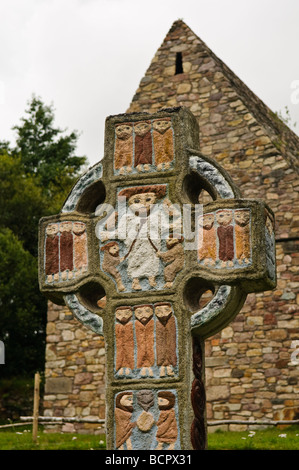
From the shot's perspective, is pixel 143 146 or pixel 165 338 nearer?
pixel 165 338

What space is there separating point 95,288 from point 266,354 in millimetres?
8015

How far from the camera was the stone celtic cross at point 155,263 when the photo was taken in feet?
17.8

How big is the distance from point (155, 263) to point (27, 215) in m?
17.5

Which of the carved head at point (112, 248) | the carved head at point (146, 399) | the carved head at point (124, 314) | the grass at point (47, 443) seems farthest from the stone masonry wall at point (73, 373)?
the carved head at point (146, 399)

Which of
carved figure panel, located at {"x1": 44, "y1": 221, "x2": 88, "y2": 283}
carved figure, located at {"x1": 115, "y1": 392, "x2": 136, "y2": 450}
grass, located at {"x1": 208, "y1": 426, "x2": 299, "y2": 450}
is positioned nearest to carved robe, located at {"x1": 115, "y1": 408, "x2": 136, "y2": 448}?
carved figure, located at {"x1": 115, "y1": 392, "x2": 136, "y2": 450}

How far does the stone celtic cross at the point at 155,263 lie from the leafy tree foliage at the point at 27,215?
1467 centimetres

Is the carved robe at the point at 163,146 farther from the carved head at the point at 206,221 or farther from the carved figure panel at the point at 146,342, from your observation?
the carved figure panel at the point at 146,342

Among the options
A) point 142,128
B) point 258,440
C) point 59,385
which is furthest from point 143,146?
point 59,385

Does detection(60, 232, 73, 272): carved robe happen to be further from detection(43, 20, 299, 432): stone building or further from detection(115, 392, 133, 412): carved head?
detection(43, 20, 299, 432): stone building

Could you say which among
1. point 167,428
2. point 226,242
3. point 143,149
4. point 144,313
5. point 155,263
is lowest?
point 167,428

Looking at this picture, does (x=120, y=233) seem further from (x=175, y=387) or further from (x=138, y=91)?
(x=138, y=91)

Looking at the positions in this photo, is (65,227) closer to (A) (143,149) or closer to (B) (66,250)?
(B) (66,250)

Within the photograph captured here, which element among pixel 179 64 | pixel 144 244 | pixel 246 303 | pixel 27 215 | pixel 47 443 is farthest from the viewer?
pixel 27 215

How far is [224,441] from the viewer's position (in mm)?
10727
